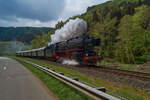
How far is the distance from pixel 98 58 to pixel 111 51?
2026 centimetres

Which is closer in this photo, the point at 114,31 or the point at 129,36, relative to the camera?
the point at 129,36

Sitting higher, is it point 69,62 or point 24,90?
point 69,62

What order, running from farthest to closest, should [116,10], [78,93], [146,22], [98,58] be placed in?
[116,10] → [146,22] → [98,58] → [78,93]

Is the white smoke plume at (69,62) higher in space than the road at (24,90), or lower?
higher

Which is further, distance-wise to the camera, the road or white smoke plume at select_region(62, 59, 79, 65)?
white smoke plume at select_region(62, 59, 79, 65)

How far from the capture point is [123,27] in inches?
1087


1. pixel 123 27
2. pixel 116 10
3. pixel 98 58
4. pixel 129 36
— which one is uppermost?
pixel 116 10

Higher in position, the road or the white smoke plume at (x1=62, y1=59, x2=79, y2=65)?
the white smoke plume at (x1=62, y1=59, x2=79, y2=65)

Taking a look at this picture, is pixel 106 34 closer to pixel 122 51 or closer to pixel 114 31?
pixel 114 31

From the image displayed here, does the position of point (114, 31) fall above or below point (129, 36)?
above

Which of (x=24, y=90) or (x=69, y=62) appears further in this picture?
(x=69, y=62)

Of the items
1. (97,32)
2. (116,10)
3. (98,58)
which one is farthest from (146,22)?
(98,58)

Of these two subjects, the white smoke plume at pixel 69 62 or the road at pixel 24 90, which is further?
the white smoke plume at pixel 69 62

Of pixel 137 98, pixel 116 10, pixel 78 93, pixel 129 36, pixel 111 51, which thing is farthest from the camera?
pixel 116 10
